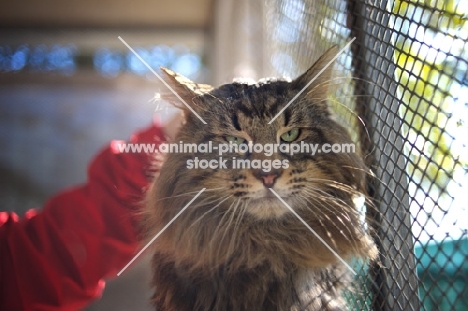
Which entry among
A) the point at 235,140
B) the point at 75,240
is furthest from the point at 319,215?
the point at 75,240

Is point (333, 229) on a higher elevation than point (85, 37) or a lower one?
lower

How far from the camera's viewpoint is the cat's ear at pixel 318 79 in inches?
39.0

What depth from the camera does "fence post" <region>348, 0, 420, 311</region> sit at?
81cm

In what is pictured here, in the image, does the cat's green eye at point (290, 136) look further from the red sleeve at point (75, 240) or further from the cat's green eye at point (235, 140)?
the red sleeve at point (75, 240)

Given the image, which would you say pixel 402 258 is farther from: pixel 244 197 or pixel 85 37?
pixel 85 37

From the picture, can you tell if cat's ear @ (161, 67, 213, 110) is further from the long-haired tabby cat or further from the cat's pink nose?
the cat's pink nose

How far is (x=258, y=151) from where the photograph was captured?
0.94m

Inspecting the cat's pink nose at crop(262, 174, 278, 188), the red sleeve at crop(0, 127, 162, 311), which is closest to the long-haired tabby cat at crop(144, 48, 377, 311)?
the cat's pink nose at crop(262, 174, 278, 188)

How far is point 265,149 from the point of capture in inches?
37.1

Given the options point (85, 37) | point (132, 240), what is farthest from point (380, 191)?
point (85, 37)

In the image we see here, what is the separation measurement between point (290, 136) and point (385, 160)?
0.64 feet

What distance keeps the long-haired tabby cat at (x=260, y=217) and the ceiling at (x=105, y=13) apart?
1.37 m

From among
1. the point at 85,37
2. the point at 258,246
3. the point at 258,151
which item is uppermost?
the point at 85,37

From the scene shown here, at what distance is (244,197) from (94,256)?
553 mm
